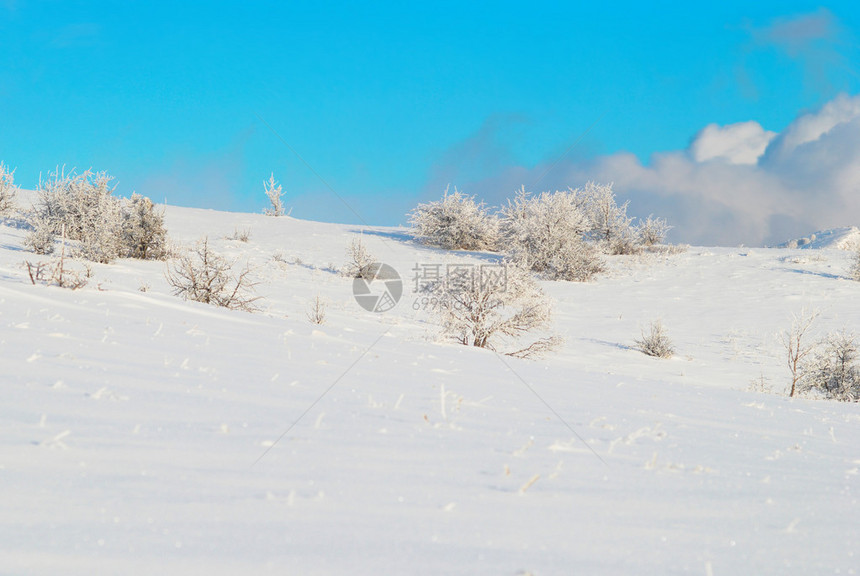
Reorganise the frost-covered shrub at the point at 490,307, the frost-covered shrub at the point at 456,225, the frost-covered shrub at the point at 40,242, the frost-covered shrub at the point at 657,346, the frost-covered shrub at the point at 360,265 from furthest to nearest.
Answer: the frost-covered shrub at the point at 456,225 < the frost-covered shrub at the point at 360,265 < the frost-covered shrub at the point at 40,242 < the frost-covered shrub at the point at 657,346 < the frost-covered shrub at the point at 490,307

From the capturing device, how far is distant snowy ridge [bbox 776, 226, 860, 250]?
89.7 ft

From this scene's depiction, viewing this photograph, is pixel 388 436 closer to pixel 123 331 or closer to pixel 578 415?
pixel 578 415

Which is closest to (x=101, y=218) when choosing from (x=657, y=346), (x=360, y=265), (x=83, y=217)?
(x=83, y=217)

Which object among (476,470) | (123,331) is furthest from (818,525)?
(123,331)

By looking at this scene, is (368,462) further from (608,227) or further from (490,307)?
(608,227)

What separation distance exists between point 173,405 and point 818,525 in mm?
2323

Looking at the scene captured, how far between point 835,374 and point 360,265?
1387cm

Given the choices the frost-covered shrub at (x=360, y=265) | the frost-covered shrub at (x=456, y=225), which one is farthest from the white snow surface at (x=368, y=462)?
the frost-covered shrub at (x=456, y=225)

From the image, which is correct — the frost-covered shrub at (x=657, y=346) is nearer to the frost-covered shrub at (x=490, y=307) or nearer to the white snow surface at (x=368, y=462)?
the frost-covered shrub at (x=490, y=307)

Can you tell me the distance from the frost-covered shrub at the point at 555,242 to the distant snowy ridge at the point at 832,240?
39.9 feet

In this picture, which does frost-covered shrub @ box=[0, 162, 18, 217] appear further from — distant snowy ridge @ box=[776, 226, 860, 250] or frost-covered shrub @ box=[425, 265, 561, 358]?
distant snowy ridge @ box=[776, 226, 860, 250]

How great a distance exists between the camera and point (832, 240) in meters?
28.9

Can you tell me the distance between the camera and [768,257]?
23234mm

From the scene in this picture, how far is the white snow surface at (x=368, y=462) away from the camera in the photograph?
1307mm
